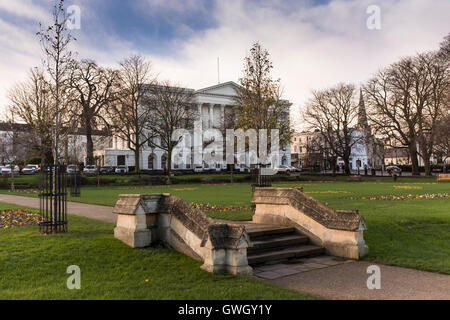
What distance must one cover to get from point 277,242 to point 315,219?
1.12 meters

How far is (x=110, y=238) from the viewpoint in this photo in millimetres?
9438

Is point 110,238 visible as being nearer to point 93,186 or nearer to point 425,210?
point 425,210

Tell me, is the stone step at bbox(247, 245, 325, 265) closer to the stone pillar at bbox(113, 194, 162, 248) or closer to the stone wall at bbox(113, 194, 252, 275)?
the stone wall at bbox(113, 194, 252, 275)

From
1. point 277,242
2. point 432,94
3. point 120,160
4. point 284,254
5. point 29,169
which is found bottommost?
point 284,254

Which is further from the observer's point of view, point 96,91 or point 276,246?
point 96,91

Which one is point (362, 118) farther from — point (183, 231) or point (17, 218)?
point (183, 231)

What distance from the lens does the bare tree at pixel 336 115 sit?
194 feet

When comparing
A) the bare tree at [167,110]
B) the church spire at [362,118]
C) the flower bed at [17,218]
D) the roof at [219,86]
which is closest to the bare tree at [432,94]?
the church spire at [362,118]

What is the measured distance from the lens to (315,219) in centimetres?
950

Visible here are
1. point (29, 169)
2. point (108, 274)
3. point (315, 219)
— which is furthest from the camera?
point (29, 169)

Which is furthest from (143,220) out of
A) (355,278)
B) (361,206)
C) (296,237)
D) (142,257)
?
(361,206)

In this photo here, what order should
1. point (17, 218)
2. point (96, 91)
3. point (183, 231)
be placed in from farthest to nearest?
point (96, 91) → point (17, 218) → point (183, 231)

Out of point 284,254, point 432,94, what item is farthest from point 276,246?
point 432,94
